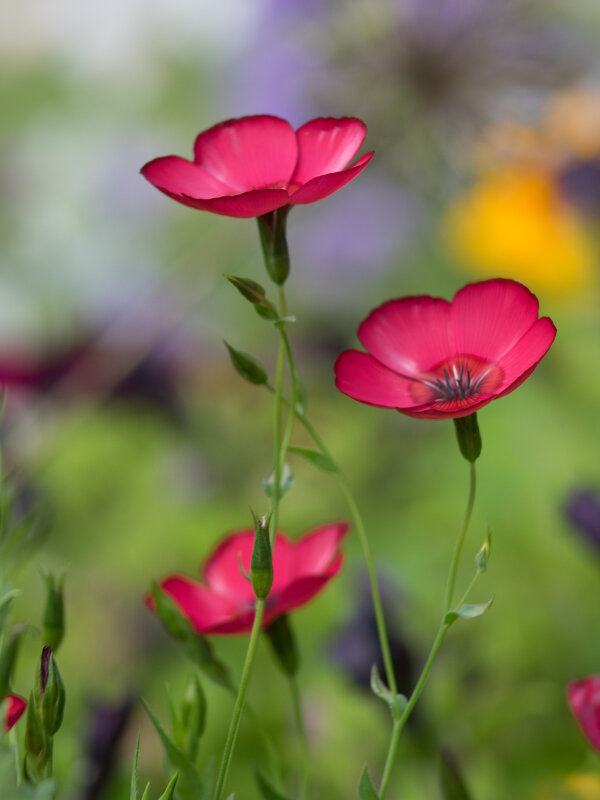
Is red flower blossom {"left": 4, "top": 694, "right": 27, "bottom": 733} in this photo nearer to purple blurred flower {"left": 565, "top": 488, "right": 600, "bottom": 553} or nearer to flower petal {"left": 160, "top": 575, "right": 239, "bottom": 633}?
flower petal {"left": 160, "top": 575, "right": 239, "bottom": 633}

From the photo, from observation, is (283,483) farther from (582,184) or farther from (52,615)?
(582,184)

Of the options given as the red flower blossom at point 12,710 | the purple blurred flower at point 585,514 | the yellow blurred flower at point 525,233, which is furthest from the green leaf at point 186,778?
the yellow blurred flower at point 525,233

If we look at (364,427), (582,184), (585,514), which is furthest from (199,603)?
(582,184)

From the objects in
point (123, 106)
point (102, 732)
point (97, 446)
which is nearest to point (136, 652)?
point (97, 446)

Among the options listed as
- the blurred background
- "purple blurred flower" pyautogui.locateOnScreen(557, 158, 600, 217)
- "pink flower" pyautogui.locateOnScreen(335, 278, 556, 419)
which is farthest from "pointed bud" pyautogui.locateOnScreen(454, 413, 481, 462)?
"purple blurred flower" pyautogui.locateOnScreen(557, 158, 600, 217)

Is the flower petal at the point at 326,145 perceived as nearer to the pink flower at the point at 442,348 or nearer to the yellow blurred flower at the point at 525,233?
the pink flower at the point at 442,348

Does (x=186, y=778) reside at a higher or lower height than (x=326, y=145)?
lower
